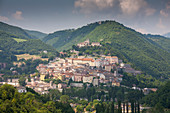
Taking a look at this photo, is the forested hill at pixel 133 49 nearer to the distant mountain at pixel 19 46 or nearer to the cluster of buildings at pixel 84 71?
the cluster of buildings at pixel 84 71

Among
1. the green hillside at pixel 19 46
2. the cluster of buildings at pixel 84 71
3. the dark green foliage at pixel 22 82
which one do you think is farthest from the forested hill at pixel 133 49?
the dark green foliage at pixel 22 82

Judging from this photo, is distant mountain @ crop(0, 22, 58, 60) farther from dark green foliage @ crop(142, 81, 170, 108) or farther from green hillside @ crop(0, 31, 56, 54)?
dark green foliage @ crop(142, 81, 170, 108)

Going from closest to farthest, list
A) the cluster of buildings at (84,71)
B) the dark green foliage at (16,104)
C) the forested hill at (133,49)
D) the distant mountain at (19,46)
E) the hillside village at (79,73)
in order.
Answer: the dark green foliage at (16,104) → the hillside village at (79,73) → the cluster of buildings at (84,71) → the forested hill at (133,49) → the distant mountain at (19,46)

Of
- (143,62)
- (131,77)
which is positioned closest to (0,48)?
(143,62)

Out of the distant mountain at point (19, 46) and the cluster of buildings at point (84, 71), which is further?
the distant mountain at point (19, 46)

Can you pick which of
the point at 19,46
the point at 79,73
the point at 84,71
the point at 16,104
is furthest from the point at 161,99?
the point at 19,46

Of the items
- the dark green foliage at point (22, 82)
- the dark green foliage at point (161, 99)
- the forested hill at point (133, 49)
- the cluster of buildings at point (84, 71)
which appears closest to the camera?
the dark green foliage at point (161, 99)

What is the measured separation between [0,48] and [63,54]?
35579 millimetres

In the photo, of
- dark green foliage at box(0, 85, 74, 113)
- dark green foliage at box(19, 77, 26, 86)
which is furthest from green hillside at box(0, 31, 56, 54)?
dark green foliage at box(0, 85, 74, 113)

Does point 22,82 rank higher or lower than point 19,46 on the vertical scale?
lower

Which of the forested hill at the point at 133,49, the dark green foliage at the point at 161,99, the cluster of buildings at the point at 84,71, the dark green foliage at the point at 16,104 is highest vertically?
the forested hill at the point at 133,49

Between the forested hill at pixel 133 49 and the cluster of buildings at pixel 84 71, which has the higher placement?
the forested hill at pixel 133 49

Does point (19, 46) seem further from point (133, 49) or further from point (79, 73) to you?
point (79, 73)

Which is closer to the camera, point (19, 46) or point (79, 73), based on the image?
point (79, 73)
